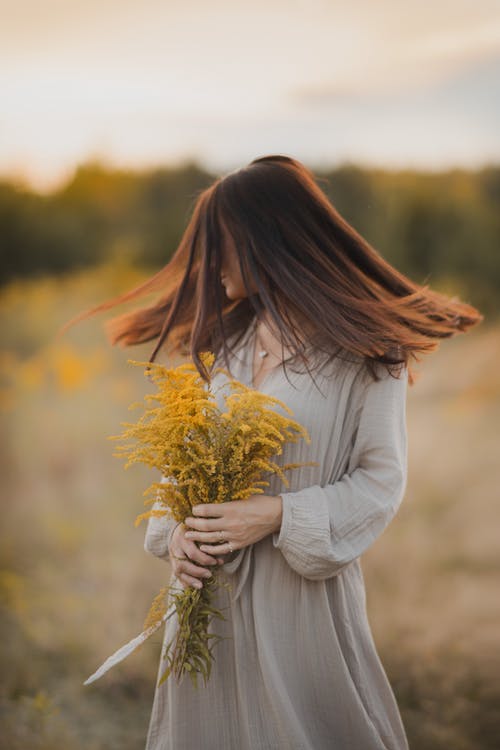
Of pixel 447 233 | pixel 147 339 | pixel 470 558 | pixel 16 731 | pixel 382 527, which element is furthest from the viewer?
pixel 447 233

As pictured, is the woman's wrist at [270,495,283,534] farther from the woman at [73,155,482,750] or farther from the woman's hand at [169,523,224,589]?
the woman's hand at [169,523,224,589]

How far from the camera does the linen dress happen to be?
4.83ft

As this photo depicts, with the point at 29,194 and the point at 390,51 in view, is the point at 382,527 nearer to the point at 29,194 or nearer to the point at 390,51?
the point at 390,51

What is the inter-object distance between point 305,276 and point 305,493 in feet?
1.51

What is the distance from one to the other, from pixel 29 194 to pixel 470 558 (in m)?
2.96

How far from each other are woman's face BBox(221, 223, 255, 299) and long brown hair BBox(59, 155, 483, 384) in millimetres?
11

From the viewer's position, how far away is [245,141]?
3562mm

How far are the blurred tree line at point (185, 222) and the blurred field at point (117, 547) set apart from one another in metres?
0.16

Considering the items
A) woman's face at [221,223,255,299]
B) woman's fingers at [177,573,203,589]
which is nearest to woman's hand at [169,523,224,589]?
woman's fingers at [177,573,203,589]

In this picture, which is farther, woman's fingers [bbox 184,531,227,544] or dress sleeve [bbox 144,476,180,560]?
dress sleeve [bbox 144,476,180,560]

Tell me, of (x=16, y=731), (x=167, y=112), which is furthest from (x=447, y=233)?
(x=16, y=731)

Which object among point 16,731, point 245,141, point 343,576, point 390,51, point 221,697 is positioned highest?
point 390,51

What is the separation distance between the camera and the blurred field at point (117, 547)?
3.18 metres

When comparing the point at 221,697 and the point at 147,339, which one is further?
the point at 147,339
